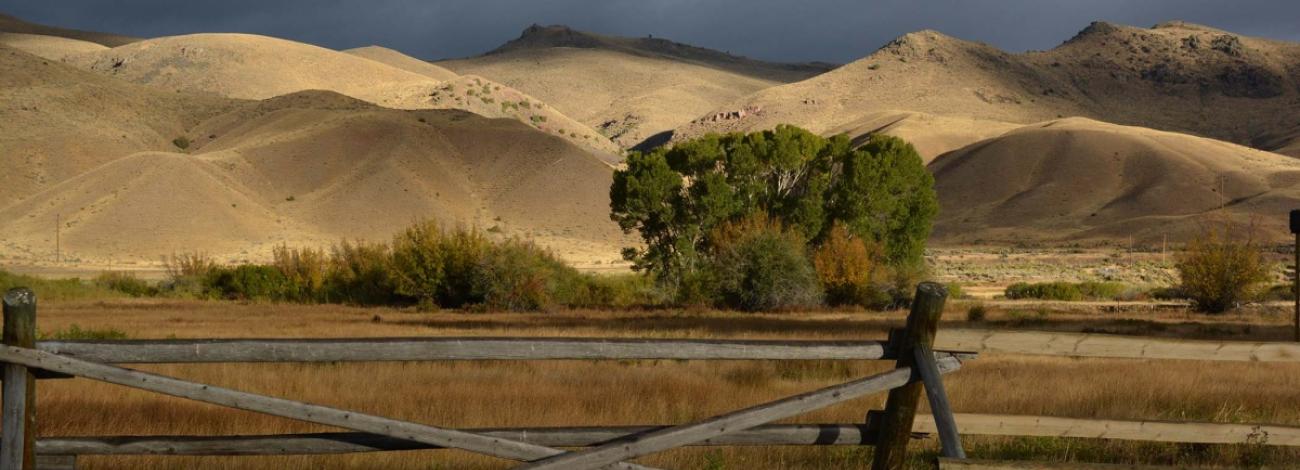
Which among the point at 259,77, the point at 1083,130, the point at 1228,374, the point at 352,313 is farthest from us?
the point at 259,77

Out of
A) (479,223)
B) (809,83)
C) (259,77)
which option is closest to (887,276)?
(479,223)

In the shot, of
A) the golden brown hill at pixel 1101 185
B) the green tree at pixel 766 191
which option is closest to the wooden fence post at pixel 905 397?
the green tree at pixel 766 191

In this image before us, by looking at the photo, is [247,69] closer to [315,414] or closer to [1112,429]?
[315,414]

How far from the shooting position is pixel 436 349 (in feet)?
21.1

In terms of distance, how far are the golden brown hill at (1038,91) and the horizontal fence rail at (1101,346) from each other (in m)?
157

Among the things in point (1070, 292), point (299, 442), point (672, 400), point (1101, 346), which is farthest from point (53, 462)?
point (1070, 292)

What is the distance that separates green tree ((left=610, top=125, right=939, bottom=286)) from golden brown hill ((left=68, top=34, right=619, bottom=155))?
3136 inches

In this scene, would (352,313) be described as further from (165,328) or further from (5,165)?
(5,165)

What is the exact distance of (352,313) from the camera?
107 ft

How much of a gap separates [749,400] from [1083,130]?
125 meters

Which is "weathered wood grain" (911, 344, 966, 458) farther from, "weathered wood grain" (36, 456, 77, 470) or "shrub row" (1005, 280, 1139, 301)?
"shrub row" (1005, 280, 1139, 301)

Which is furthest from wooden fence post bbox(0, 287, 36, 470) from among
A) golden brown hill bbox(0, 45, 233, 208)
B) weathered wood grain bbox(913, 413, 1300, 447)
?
golden brown hill bbox(0, 45, 233, 208)

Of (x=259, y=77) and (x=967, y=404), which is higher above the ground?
(x=259, y=77)

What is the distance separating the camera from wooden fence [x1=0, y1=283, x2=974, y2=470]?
19.4ft
